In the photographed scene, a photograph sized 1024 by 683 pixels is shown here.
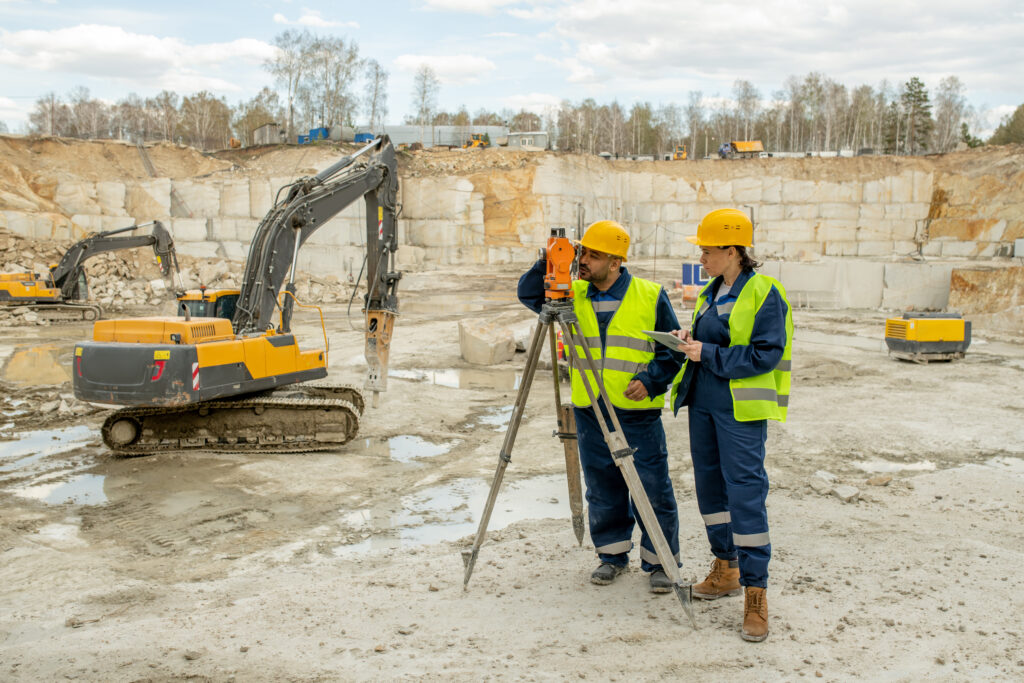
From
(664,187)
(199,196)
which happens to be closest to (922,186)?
(664,187)

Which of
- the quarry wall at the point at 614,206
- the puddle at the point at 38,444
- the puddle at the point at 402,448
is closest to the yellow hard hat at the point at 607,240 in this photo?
the puddle at the point at 402,448

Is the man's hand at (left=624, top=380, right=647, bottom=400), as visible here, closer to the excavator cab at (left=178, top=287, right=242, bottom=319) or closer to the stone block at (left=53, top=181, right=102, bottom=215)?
the excavator cab at (left=178, top=287, right=242, bottom=319)

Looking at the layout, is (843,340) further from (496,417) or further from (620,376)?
(620,376)

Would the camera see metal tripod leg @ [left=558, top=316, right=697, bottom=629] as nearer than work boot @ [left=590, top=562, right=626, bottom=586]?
Yes

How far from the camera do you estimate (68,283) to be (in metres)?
20.1

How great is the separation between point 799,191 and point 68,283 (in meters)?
34.0

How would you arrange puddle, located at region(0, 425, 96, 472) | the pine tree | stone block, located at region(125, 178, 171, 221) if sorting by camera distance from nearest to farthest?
1. puddle, located at region(0, 425, 96, 472)
2. stone block, located at region(125, 178, 171, 221)
3. the pine tree

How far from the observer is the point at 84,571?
16.3ft

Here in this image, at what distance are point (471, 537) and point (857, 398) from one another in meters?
6.59

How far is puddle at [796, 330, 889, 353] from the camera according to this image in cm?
1438

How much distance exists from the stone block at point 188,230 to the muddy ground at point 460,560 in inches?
801

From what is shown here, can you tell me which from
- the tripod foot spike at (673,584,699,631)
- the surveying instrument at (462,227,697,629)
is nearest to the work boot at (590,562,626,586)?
the surveying instrument at (462,227,697,629)

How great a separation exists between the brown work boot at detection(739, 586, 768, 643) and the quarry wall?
59.1 feet

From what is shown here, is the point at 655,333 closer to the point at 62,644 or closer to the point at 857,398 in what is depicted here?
the point at 62,644
